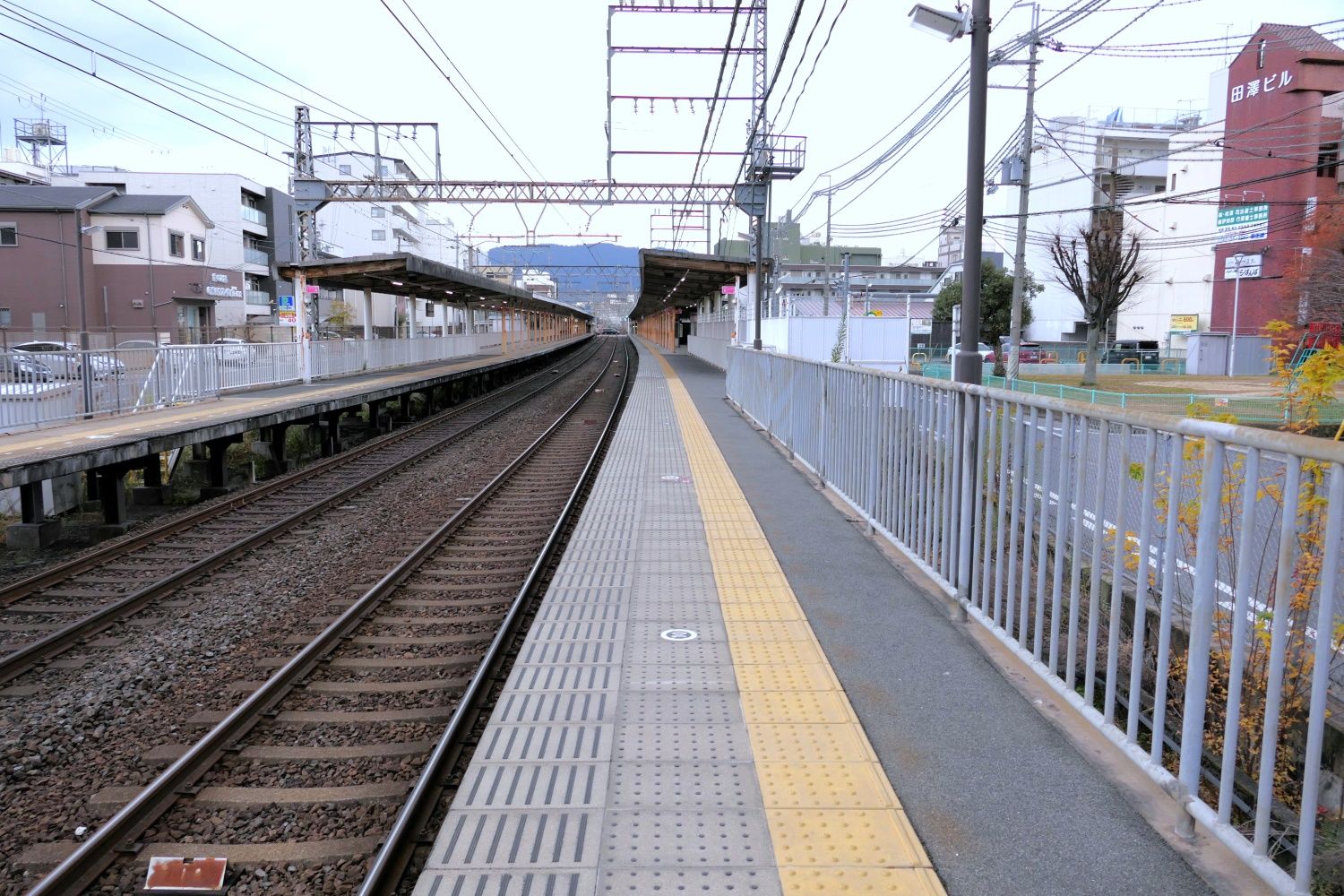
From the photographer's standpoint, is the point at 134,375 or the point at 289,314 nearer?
the point at 134,375

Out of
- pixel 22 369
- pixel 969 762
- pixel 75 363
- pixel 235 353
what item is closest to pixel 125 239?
pixel 235 353

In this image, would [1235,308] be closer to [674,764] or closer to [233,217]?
[674,764]

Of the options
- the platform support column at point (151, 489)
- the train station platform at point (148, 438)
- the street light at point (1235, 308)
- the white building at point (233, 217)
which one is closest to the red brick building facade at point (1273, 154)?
the street light at point (1235, 308)

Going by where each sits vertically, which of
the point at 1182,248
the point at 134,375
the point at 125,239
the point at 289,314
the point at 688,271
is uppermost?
the point at 1182,248

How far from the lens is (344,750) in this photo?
483cm

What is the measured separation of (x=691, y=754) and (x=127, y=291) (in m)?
49.4

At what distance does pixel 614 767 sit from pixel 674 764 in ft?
0.78

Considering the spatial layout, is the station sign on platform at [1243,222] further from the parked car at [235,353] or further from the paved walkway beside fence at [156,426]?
the parked car at [235,353]

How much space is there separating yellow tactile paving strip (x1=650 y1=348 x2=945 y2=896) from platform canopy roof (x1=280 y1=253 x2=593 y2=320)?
21.1 metres

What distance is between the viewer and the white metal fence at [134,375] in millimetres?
13266

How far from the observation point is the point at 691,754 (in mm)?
3850

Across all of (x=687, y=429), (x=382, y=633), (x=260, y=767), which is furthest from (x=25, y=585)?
(x=687, y=429)

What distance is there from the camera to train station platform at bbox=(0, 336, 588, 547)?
10227 mm

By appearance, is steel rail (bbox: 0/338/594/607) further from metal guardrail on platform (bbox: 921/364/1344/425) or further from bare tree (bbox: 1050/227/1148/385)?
bare tree (bbox: 1050/227/1148/385)
